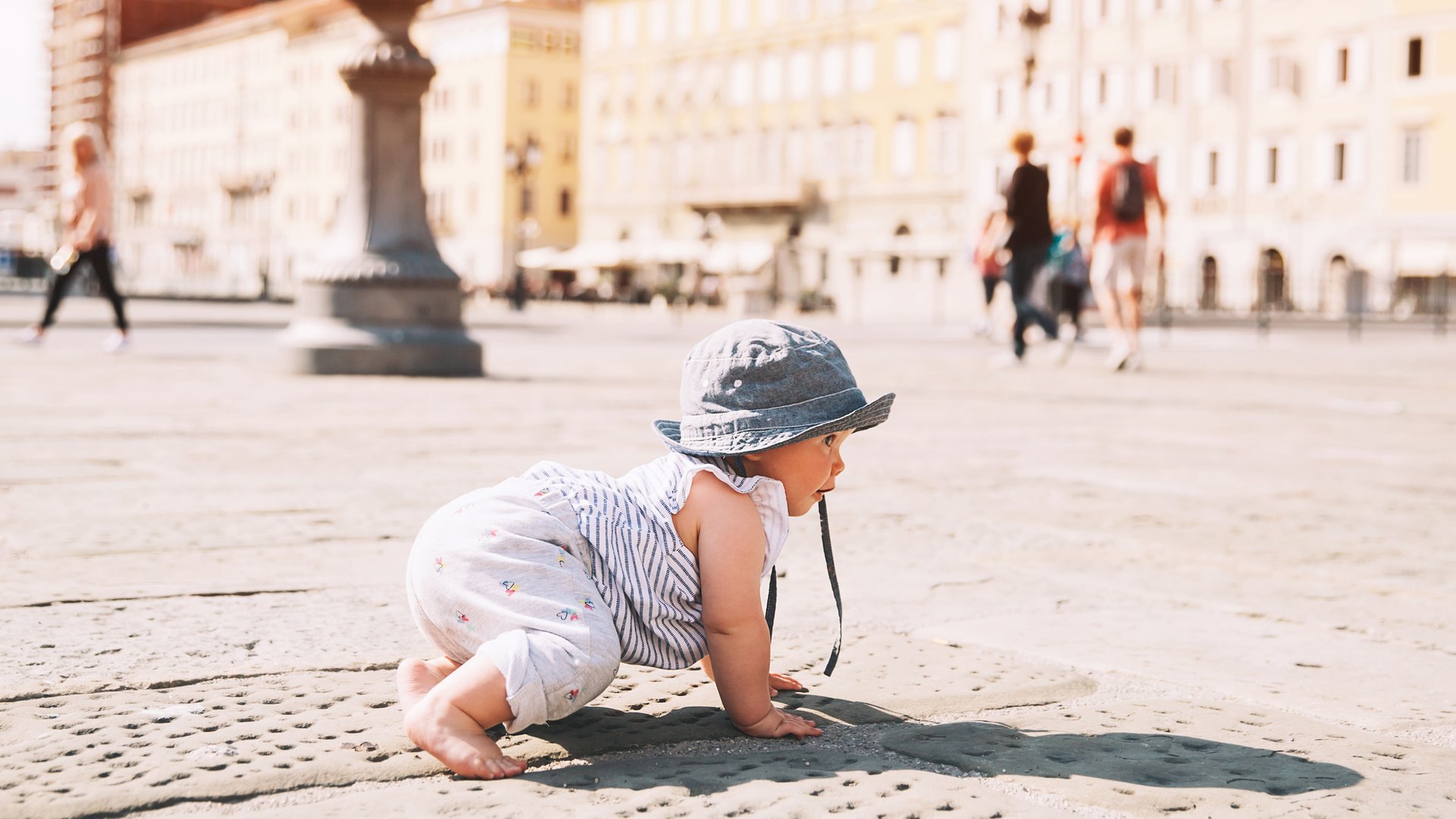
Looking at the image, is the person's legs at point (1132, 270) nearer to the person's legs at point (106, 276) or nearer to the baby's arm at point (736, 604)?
the person's legs at point (106, 276)

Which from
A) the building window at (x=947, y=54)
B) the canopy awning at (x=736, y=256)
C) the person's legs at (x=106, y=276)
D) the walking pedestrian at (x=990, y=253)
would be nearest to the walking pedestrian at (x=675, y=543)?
the person's legs at (x=106, y=276)

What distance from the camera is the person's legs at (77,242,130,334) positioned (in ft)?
40.0

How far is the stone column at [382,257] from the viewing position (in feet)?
32.4

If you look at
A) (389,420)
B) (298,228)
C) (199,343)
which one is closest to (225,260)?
(298,228)

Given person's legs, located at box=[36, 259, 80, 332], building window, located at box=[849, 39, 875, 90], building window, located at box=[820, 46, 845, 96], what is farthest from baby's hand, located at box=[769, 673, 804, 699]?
building window, located at box=[820, 46, 845, 96]

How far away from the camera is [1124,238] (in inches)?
497

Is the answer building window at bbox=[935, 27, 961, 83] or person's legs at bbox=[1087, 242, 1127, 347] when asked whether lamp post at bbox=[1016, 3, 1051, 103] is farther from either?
building window at bbox=[935, 27, 961, 83]

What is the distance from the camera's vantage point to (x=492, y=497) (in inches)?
97.4

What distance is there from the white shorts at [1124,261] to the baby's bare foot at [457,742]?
1094 centimetres

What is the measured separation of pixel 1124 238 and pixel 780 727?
10.8 metres

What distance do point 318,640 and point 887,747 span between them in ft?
3.41

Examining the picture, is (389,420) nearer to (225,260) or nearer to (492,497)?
(492,497)

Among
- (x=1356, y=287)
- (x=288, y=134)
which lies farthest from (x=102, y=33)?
(x=1356, y=287)

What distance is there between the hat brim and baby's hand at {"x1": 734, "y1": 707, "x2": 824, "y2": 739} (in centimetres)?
36
